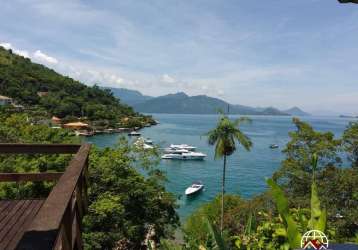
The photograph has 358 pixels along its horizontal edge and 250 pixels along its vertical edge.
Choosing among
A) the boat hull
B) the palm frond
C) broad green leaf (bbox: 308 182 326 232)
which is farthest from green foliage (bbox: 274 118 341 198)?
the boat hull

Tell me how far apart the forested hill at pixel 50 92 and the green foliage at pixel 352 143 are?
3424 inches

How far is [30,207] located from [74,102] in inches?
4341

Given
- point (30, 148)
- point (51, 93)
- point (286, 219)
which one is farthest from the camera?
point (51, 93)

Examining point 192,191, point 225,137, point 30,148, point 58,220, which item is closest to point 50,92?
point 192,191

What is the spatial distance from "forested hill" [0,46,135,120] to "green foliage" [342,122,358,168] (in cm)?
8696

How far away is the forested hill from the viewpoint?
94750mm

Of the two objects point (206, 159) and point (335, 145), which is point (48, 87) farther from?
point (335, 145)

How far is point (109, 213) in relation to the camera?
12.7 metres

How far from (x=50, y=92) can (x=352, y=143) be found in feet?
332

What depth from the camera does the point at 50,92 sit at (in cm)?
10719

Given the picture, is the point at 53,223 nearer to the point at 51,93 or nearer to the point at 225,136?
the point at 225,136

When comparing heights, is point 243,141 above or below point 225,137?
below

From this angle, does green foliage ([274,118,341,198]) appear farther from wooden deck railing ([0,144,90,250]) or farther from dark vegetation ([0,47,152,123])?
dark vegetation ([0,47,152,123])

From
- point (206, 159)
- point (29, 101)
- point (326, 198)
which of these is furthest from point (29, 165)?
point (29, 101)
